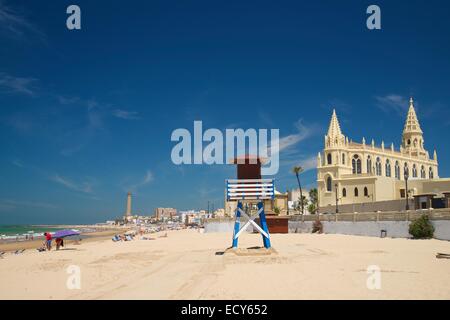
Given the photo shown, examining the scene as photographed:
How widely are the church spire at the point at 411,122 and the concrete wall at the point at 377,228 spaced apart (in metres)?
67.1

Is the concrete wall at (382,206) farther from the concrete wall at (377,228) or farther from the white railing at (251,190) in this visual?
the white railing at (251,190)

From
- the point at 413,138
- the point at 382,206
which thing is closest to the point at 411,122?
the point at 413,138

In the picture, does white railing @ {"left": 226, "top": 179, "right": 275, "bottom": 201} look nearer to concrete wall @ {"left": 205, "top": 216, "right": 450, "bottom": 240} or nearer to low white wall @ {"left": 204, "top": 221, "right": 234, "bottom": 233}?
concrete wall @ {"left": 205, "top": 216, "right": 450, "bottom": 240}

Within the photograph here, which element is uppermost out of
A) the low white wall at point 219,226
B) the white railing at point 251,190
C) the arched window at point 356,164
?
the arched window at point 356,164

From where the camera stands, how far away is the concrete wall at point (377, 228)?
26.0 m

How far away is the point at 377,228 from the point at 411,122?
81061 millimetres

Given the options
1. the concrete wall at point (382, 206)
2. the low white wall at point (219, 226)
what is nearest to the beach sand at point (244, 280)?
the concrete wall at point (382, 206)

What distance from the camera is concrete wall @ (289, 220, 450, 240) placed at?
26.0 meters

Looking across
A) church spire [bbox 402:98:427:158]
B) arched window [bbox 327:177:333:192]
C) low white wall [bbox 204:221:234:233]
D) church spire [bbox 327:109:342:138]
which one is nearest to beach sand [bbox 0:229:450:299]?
low white wall [bbox 204:221:234:233]

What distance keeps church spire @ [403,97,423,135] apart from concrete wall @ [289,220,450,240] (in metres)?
67.1

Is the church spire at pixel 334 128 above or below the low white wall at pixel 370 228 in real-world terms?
above

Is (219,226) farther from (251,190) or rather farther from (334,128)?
(251,190)
